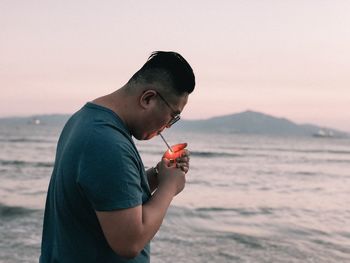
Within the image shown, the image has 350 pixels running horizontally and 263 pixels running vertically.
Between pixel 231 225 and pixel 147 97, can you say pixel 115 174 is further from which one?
pixel 231 225

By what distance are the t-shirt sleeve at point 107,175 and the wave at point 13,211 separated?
31.2ft

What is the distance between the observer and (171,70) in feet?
6.48

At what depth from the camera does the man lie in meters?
1.71

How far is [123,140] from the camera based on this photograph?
1.76 meters

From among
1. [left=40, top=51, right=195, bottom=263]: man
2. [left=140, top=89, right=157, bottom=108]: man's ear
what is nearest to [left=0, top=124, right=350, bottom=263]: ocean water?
[left=40, top=51, right=195, bottom=263]: man

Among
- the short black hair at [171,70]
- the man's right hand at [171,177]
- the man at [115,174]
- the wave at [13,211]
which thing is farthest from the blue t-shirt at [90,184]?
the wave at [13,211]

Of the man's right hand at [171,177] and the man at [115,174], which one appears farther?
the man's right hand at [171,177]

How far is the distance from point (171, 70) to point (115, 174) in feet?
1.78

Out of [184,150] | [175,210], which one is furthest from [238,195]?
[184,150]

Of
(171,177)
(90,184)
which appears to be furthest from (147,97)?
(90,184)

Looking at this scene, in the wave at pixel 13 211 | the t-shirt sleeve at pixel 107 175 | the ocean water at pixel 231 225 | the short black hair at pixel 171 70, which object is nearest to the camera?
the t-shirt sleeve at pixel 107 175

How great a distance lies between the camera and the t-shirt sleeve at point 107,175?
169 centimetres

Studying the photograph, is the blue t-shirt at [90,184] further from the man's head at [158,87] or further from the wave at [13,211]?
the wave at [13,211]

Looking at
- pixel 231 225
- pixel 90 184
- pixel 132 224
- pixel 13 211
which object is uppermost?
pixel 90 184
